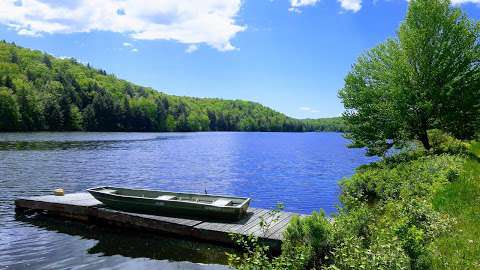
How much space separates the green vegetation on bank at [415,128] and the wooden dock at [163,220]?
133 centimetres

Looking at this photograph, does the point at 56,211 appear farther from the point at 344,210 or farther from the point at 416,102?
the point at 416,102

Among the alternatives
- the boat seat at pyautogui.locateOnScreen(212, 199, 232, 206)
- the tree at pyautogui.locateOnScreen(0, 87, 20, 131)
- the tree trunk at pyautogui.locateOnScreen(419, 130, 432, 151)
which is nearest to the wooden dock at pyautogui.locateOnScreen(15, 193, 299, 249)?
the boat seat at pyautogui.locateOnScreen(212, 199, 232, 206)

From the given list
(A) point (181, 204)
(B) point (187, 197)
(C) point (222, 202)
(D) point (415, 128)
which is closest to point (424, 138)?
(D) point (415, 128)

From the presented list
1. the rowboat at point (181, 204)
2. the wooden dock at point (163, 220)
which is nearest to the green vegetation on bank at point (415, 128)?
the wooden dock at point (163, 220)

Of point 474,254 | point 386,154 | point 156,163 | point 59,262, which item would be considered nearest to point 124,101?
point 156,163

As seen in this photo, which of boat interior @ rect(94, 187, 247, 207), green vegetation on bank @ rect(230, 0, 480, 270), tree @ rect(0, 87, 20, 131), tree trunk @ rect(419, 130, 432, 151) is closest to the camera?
green vegetation on bank @ rect(230, 0, 480, 270)

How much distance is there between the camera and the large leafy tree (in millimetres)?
31719

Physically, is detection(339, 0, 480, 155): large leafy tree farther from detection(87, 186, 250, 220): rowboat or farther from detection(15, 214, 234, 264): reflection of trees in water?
detection(15, 214, 234, 264): reflection of trees in water

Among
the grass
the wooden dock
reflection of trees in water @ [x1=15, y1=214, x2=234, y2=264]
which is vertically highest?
the grass

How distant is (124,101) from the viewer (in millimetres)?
180250

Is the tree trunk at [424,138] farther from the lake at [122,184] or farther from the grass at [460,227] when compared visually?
the grass at [460,227]

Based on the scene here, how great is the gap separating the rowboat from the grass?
1003 centimetres

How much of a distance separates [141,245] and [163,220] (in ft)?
5.63

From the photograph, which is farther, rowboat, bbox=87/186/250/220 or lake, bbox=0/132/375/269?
rowboat, bbox=87/186/250/220
